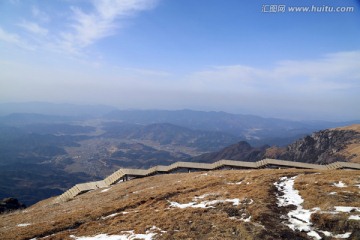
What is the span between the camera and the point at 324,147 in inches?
6329

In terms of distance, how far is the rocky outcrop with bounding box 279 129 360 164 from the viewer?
134 meters

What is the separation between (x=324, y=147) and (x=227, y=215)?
160681mm

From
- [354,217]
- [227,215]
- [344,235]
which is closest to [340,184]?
[354,217]

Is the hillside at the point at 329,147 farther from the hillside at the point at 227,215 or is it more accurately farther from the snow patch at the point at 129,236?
the snow patch at the point at 129,236

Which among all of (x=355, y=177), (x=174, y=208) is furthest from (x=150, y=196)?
(x=355, y=177)

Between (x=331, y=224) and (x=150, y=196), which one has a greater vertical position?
(x=331, y=224)

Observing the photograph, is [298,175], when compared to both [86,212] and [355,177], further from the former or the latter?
[86,212]

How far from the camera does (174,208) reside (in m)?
25.2

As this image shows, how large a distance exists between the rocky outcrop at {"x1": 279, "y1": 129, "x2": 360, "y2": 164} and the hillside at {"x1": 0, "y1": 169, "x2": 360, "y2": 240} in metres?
105

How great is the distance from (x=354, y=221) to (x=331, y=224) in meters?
1.42

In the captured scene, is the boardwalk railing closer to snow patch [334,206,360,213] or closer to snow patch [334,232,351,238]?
snow patch [334,206,360,213]

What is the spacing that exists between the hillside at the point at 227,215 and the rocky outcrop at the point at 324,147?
105 m

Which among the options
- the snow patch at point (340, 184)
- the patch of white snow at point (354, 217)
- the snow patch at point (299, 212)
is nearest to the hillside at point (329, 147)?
the snow patch at point (340, 184)

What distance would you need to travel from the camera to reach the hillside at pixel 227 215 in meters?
18.5
